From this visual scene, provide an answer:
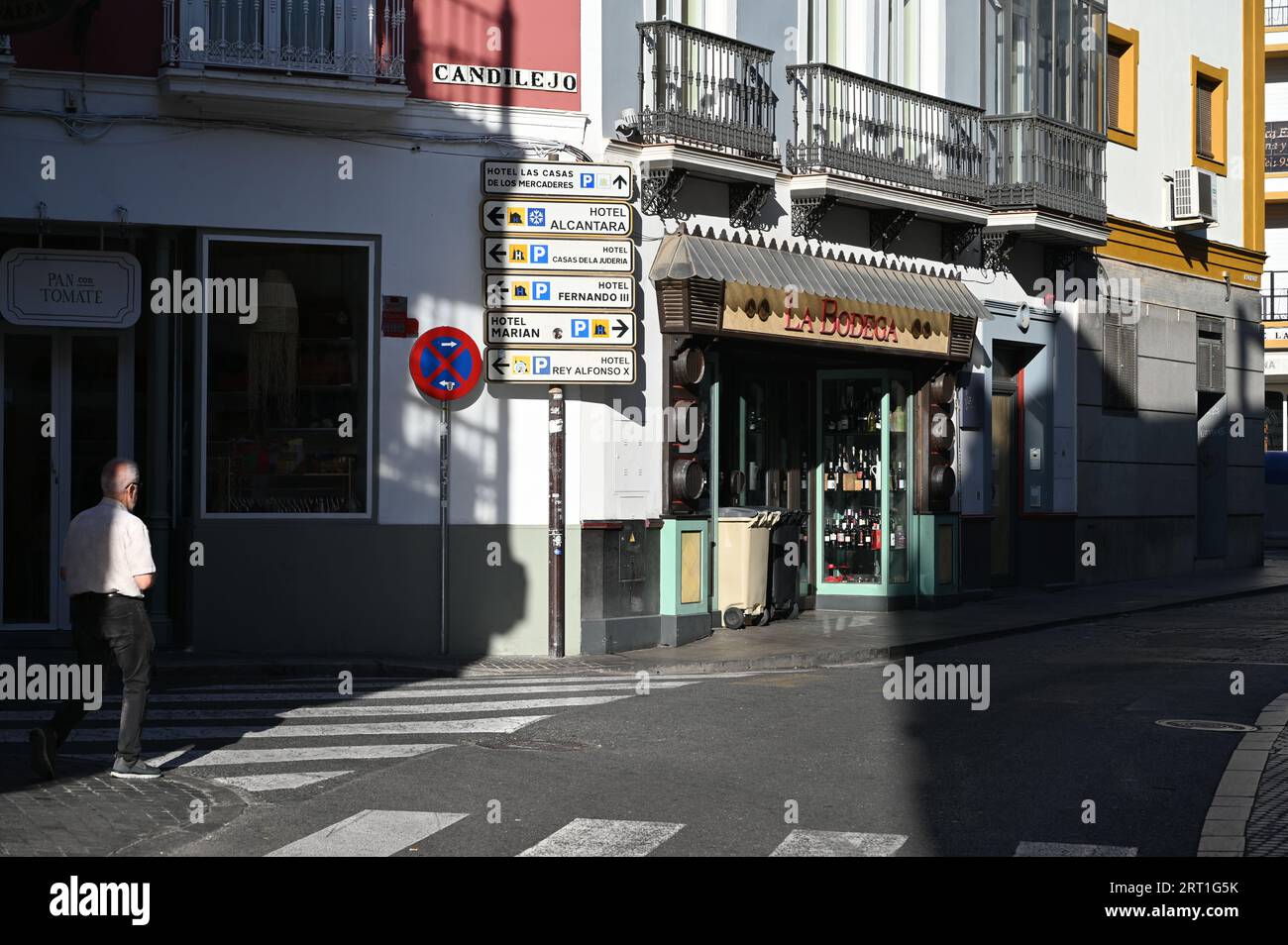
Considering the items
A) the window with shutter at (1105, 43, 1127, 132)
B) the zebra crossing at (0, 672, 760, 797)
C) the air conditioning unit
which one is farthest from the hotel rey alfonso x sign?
the air conditioning unit

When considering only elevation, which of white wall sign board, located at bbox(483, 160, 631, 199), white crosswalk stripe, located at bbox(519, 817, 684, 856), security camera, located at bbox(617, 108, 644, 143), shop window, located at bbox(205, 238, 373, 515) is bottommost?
white crosswalk stripe, located at bbox(519, 817, 684, 856)

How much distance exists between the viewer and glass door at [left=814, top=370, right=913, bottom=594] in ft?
66.6

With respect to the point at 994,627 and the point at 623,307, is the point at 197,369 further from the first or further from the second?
the point at 994,627

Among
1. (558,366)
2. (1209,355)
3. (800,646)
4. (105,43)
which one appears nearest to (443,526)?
(558,366)

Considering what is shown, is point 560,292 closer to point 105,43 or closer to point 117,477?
point 105,43

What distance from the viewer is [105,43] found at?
1474cm

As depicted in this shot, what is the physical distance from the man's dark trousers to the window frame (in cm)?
603

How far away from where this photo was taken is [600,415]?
1617cm

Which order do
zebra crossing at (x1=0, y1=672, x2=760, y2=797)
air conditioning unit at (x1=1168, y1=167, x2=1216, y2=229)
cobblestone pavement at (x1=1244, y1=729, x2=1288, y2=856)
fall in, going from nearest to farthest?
1. cobblestone pavement at (x1=1244, y1=729, x2=1288, y2=856)
2. zebra crossing at (x1=0, y1=672, x2=760, y2=797)
3. air conditioning unit at (x1=1168, y1=167, x2=1216, y2=229)

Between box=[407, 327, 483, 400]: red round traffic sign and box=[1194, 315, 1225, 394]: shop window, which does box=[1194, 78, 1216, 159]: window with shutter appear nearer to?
box=[1194, 315, 1225, 394]: shop window

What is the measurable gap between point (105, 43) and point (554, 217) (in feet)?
14.5

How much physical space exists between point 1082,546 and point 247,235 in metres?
13.8

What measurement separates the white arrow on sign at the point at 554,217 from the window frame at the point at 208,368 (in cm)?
120

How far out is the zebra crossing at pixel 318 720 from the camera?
9.67 m
